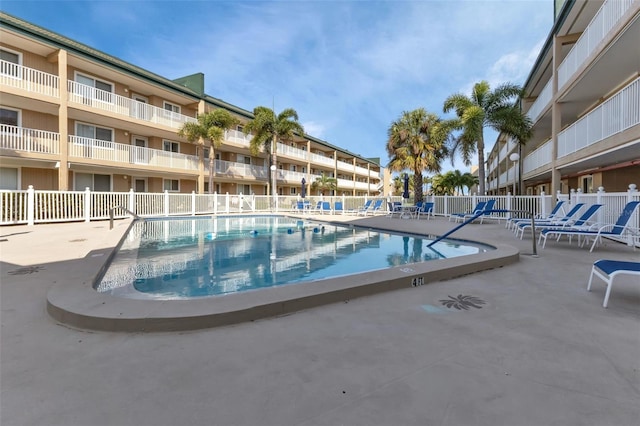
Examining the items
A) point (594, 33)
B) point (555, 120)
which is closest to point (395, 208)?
point (555, 120)

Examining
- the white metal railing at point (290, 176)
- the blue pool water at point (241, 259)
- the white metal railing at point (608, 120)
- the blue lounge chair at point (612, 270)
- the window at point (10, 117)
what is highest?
the window at point (10, 117)

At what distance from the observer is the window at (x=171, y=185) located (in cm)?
2411

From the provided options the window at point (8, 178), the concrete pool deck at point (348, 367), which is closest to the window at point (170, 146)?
the window at point (8, 178)

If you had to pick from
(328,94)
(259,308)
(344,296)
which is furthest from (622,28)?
(328,94)

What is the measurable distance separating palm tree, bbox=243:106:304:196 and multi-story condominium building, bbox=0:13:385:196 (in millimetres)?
1856

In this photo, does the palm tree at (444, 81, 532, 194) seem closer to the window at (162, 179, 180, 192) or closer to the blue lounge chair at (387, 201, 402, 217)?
the blue lounge chair at (387, 201, 402, 217)

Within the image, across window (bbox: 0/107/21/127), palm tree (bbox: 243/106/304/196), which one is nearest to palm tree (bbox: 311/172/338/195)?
palm tree (bbox: 243/106/304/196)

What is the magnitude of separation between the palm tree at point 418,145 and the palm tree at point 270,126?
9.22 meters

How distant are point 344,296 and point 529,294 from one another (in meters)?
2.55

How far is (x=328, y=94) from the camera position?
33.9m

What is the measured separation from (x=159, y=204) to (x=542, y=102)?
23.1m

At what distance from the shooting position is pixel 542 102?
17.7 meters

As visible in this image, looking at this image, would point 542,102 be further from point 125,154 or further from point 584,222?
point 125,154

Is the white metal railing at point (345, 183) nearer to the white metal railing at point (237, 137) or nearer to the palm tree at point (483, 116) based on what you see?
the white metal railing at point (237, 137)
